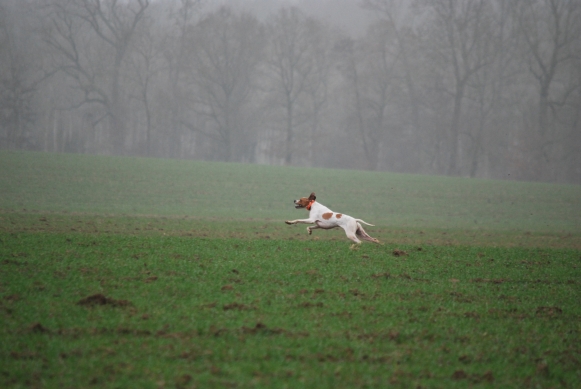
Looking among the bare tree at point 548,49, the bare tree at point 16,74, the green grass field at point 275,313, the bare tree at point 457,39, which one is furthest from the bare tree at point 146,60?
the green grass field at point 275,313

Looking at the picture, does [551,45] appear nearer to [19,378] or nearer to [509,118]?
[509,118]

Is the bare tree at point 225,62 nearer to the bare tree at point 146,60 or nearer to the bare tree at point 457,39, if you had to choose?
the bare tree at point 146,60

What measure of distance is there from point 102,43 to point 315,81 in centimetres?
2424

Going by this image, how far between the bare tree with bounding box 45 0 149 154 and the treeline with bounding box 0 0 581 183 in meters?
0.21

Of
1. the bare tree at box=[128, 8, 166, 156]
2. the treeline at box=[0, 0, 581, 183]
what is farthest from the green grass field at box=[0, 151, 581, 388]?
the bare tree at box=[128, 8, 166, 156]

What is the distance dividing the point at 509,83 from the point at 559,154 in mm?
9057

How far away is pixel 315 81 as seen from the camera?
73.6 m

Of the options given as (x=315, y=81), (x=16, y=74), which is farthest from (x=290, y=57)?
(x=16, y=74)

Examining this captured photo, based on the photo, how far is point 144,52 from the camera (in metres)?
69.9

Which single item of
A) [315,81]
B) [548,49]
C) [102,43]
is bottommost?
[315,81]

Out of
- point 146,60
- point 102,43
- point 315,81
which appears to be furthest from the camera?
point 315,81

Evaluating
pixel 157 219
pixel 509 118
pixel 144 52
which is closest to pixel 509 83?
pixel 509 118

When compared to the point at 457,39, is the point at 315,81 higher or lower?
lower

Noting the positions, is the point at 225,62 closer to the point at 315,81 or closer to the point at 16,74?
the point at 315,81
